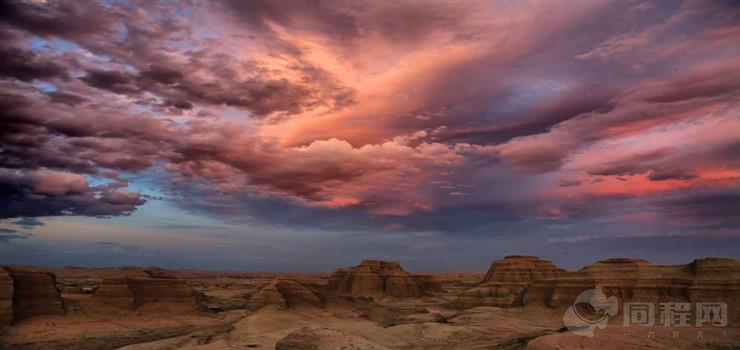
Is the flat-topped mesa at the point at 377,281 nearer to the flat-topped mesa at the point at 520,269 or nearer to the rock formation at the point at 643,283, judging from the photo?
the flat-topped mesa at the point at 520,269

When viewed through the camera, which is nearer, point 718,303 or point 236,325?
point 718,303

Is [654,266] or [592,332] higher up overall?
[654,266]

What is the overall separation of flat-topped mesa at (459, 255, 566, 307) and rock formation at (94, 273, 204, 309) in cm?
5089

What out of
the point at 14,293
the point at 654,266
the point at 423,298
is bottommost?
the point at 423,298

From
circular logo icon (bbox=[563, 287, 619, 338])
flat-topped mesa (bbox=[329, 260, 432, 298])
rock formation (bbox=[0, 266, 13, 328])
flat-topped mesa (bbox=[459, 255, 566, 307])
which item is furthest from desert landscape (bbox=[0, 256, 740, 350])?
flat-topped mesa (bbox=[329, 260, 432, 298])

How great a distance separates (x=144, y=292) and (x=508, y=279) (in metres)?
65.8

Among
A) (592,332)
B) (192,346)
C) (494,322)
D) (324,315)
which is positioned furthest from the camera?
(324,315)

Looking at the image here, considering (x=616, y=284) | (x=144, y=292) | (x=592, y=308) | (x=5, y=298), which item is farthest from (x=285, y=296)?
(x=616, y=284)

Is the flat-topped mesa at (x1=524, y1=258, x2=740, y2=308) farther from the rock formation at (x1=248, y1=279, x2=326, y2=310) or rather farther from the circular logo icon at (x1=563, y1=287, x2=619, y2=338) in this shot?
the rock formation at (x1=248, y1=279, x2=326, y2=310)

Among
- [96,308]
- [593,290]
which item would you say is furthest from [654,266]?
[96,308]

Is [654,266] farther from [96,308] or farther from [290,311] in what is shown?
[96,308]

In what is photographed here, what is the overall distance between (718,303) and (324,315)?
4915 centimetres

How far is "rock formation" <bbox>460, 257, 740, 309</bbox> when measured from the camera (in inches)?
2190

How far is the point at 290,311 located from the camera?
2665 inches
